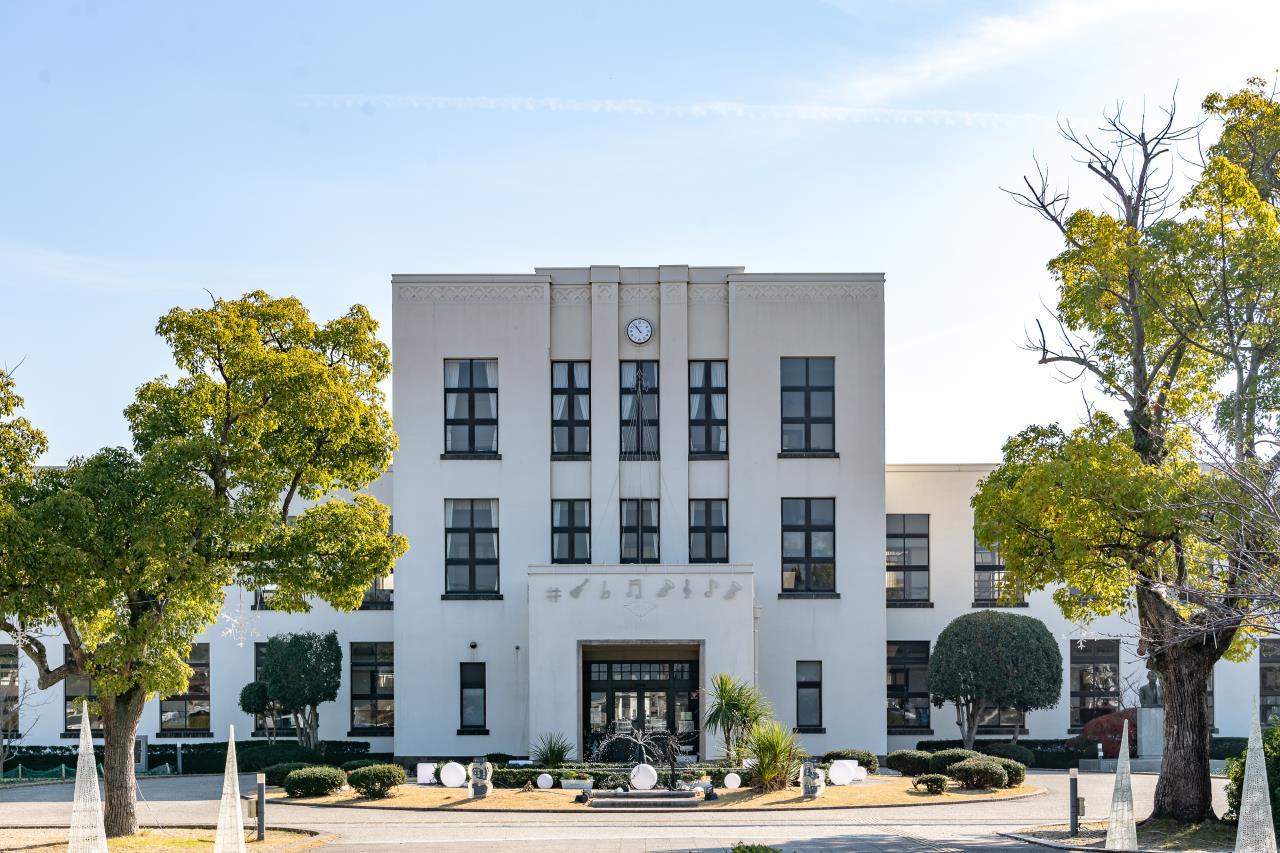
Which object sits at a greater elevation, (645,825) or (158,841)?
(158,841)

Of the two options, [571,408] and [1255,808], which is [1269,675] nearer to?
[571,408]

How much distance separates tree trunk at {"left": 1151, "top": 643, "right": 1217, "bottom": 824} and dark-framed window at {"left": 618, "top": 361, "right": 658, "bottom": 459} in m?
17.2

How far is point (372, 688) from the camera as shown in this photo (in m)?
41.2

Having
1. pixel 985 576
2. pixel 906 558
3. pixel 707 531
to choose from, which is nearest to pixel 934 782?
pixel 707 531

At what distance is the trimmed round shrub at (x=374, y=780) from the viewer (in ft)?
95.8

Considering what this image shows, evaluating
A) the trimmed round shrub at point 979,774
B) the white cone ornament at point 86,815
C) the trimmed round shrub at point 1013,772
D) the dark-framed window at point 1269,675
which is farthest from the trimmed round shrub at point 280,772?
the dark-framed window at point 1269,675

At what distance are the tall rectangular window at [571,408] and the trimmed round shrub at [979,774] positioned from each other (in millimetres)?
13337

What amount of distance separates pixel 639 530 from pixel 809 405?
229 inches

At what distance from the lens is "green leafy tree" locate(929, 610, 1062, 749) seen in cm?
3828

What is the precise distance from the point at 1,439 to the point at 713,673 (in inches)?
743

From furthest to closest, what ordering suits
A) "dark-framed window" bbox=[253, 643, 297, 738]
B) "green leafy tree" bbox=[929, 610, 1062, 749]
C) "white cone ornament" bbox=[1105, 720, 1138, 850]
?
"dark-framed window" bbox=[253, 643, 297, 738]
"green leafy tree" bbox=[929, 610, 1062, 749]
"white cone ornament" bbox=[1105, 720, 1138, 850]

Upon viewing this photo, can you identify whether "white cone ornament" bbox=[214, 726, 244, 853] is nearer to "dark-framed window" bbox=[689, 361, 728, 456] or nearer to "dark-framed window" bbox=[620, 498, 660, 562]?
"dark-framed window" bbox=[620, 498, 660, 562]

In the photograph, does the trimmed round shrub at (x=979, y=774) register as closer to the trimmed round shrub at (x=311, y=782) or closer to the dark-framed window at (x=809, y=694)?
the dark-framed window at (x=809, y=694)

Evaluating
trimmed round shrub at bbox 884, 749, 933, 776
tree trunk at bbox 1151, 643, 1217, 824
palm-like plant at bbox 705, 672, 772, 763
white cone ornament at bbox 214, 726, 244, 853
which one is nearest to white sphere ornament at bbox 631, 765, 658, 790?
palm-like plant at bbox 705, 672, 772, 763
